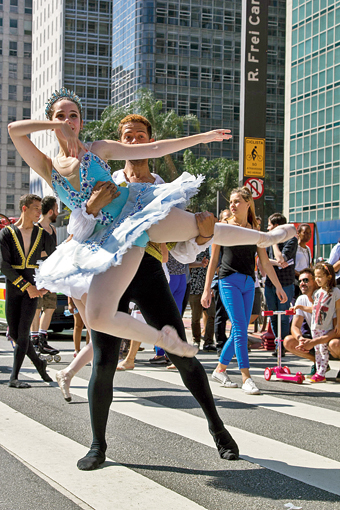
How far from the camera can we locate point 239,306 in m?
6.56

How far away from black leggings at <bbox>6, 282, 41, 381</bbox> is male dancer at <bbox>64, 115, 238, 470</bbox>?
3.04 metres

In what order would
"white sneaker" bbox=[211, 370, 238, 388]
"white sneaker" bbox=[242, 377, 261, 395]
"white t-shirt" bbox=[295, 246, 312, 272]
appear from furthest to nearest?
"white t-shirt" bbox=[295, 246, 312, 272], "white sneaker" bbox=[211, 370, 238, 388], "white sneaker" bbox=[242, 377, 261, 395]

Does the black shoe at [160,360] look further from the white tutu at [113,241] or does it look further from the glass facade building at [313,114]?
the glass facade building at [313,114]

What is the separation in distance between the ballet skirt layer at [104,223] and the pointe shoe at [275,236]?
1.68 feet

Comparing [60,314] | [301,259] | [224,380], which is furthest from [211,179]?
[224,380]

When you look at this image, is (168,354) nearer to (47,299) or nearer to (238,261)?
(238,261)

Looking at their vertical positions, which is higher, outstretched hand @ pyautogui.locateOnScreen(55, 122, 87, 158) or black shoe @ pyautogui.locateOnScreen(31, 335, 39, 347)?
outstretched hand @ pyautogui.locateOnScreen(55, 122, 87, 158)

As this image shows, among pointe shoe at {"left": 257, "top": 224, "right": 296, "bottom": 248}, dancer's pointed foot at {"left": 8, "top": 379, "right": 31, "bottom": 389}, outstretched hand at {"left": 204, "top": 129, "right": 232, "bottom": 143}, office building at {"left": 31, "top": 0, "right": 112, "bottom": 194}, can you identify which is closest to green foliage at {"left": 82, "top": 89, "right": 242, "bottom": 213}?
dancer's pointed foot at {"left": 8, "top": 379, "right": 31, "bottom": 389}

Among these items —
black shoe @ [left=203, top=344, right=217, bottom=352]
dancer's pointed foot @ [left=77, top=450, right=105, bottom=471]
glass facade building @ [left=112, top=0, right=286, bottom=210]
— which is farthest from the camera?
glass facade building @ [left=112, top=0, right=286, bottom=210]

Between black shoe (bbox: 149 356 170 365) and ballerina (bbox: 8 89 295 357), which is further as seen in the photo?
black shoe (bbox: 149 356 170 365)

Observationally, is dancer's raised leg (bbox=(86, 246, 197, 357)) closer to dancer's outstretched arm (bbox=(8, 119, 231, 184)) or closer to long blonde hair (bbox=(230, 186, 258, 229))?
dancer's outstretched arm (bbox=(8, 119, 231, 184))

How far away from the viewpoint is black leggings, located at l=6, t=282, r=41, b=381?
22.0 feet

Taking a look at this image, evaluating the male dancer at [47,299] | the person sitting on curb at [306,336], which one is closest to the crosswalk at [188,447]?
the person sitting on curb at [306,336]

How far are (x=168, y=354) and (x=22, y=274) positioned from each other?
343 centimetres
